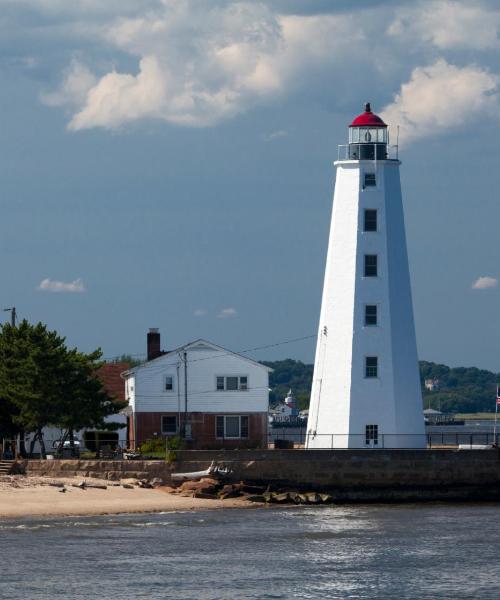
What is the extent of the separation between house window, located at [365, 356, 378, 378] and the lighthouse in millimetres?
39

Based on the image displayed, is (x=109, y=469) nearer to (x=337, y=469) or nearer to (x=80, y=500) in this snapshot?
(x=80, y=500)

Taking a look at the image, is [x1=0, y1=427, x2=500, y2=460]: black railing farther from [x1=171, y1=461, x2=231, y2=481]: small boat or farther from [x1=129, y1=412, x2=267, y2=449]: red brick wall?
[x1=171, y1=461, x2=231, y2=481]: small boat

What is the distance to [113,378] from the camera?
79.2 meters

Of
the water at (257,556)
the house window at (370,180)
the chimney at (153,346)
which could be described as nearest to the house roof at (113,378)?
the chimney at (153,346)

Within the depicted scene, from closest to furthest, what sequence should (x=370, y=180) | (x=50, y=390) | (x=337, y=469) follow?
(x=337, y=469), (x=370, y=180), (x=50, y=390)

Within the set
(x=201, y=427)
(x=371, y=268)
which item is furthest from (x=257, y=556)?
(x=201, y=427)

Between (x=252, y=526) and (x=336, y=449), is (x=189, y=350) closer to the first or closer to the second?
(x=336, y=449)

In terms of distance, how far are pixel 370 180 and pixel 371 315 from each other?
536 centimetres

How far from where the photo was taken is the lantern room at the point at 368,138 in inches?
2339

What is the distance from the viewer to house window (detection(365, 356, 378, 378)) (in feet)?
193

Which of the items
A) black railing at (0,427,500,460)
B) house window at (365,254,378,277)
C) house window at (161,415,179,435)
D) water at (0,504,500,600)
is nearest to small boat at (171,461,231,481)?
black railing at (0,427,500,460)

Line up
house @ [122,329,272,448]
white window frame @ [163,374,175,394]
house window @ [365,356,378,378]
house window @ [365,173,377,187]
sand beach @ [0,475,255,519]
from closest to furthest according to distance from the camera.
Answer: sand beach @ [0,475,255,519]
house window @ [365,356,378,378]
house window @ [365,173,377,187]
house @ [122,329,272,448]
white window frame @ [163,374,175,394]

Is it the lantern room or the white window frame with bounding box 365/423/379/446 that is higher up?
the lantern room

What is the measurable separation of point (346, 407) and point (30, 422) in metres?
13.5
